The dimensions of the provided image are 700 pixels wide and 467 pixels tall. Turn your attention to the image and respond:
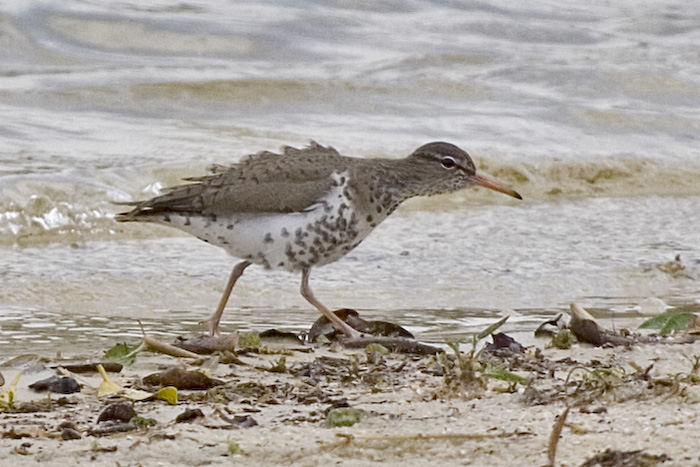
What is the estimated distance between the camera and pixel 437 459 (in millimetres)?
3176

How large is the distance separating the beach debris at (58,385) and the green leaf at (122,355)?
1.31 feet

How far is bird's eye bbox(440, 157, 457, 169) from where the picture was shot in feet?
20.4

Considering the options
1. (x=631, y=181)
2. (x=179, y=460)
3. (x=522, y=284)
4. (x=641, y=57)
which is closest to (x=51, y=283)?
(x=522, y=284)

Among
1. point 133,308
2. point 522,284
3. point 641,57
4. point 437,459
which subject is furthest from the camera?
point 641,57

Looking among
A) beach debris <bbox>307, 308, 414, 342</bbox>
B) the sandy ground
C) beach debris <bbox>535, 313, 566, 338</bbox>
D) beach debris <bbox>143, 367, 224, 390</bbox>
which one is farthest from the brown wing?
beach debris <bbox>143, 367, 224, 390</bbox>

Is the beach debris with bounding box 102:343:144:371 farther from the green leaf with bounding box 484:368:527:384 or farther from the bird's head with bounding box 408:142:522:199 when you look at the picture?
the bird's head with bounding box 408:142:522:199

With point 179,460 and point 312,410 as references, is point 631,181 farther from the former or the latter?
point 179,460

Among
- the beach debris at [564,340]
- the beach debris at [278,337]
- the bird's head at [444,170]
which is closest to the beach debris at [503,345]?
the beach debris at [564,340]

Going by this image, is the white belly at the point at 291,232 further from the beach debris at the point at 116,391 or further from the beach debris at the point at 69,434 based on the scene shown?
the beach debris at the point at 69,434

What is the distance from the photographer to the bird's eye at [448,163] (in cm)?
622

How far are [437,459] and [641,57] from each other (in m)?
11.8

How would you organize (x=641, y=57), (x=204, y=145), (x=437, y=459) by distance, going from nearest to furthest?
(x=437, y=459) → (x=204, y=145) → (x=641, y=57)

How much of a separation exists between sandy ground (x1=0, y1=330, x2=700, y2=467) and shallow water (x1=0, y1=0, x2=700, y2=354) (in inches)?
46.5

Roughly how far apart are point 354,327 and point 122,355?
4.08 ft
